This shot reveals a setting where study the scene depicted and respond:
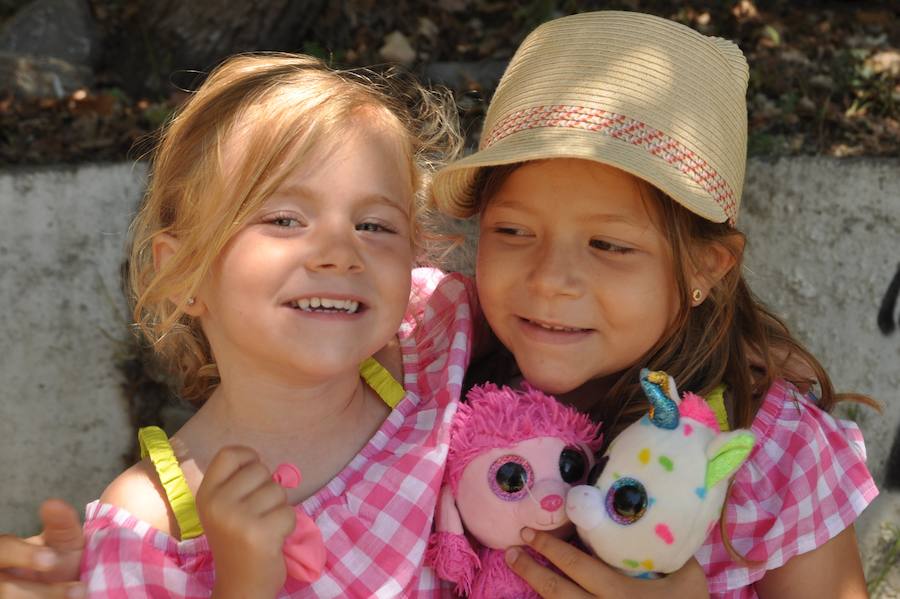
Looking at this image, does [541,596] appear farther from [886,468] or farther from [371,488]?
[886,468]

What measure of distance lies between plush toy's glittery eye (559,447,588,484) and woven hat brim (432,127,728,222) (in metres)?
0.53

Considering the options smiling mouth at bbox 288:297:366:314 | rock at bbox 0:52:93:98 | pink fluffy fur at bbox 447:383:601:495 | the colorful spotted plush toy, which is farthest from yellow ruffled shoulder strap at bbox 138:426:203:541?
rock at bbox 0:52:93:98

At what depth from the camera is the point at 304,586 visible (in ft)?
6.48

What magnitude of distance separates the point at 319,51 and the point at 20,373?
1662 mm

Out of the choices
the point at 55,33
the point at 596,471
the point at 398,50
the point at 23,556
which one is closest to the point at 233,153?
the point at 23,556

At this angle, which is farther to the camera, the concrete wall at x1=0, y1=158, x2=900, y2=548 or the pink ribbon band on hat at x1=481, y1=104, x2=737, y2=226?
the concrete wall at x1=0, y1=158, x2=900, y2=548

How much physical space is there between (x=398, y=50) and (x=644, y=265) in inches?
86.6

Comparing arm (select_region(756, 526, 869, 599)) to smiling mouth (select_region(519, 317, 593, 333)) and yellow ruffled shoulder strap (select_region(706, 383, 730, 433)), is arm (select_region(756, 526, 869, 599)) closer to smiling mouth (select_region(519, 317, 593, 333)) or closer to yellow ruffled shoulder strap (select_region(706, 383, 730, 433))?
yellow ruffled shoulder strap (select_region(706, 383, 730, 433))

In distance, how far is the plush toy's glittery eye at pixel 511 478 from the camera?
191cm

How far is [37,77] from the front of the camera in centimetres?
375

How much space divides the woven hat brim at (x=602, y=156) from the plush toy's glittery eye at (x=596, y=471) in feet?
1.71

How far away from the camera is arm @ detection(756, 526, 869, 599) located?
210 centimetres

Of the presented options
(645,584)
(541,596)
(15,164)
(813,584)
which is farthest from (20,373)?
(813,584)

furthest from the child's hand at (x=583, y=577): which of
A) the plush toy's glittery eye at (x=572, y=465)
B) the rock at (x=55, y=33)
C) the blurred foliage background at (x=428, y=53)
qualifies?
the rock at (x=55, y=33)
